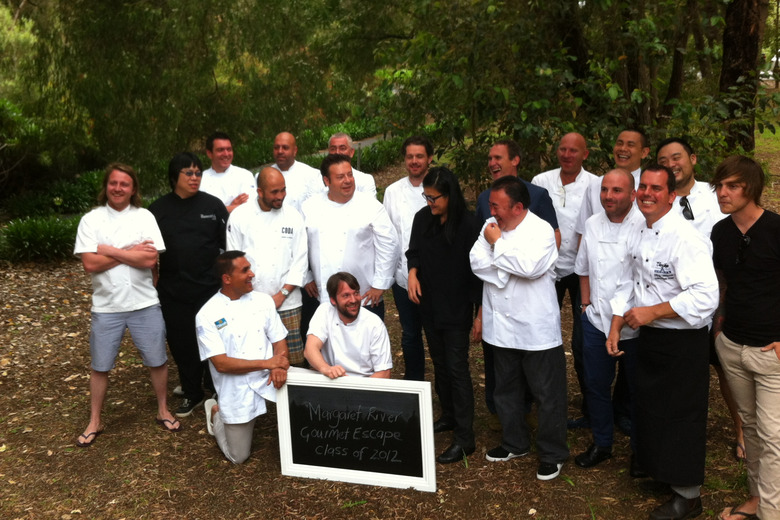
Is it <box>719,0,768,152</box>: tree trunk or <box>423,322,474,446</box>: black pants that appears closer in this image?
<box>423,322,474,446</box>: black pants

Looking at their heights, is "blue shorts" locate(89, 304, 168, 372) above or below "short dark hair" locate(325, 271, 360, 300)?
below

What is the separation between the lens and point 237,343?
191 inches

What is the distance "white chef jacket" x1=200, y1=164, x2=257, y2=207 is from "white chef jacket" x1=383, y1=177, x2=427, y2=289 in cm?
146

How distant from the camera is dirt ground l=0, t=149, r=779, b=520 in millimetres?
4320

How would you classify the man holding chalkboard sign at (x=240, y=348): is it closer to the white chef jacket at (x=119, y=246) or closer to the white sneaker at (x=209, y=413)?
the white sneaker at (x=209, y=413)

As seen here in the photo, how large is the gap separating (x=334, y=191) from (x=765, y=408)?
122 inches

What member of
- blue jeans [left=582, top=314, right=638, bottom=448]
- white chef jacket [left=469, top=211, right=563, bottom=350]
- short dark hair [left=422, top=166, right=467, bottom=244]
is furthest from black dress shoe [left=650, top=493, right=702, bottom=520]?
short dark hair [left=422, top=166, right=467, bottom=244]

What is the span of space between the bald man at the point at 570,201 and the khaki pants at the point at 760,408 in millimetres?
1350

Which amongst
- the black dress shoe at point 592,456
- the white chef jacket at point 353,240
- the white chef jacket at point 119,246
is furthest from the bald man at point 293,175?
the black dress shoe at point 592,456

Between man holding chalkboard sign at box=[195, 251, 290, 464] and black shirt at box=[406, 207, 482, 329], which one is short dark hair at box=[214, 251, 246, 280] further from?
black shirt at box=[406, 207, 482, 329]

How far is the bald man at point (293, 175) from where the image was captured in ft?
20.7

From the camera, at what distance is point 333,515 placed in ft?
14.1

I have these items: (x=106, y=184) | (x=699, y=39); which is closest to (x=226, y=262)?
(x=106, y=184)

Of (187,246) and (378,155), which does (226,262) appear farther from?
(378,155)
